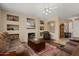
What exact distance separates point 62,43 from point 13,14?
44.9 inches

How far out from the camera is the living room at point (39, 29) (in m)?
1.81

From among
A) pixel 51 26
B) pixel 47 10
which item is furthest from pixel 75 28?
pixel 47 10

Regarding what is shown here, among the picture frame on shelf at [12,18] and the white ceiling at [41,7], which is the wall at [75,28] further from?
the picture frame on shelf at [12,18]

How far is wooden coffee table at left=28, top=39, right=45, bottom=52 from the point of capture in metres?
1.89

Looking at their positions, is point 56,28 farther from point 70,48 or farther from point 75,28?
point 70,48

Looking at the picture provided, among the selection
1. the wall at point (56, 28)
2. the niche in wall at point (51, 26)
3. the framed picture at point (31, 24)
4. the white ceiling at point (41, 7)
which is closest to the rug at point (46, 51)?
the wall at point (56, 28)

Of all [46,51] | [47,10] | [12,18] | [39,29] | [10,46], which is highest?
[47,10]

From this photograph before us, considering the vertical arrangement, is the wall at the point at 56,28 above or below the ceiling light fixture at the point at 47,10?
below

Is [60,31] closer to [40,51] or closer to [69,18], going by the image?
[69,18]

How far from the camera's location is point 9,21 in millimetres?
1859

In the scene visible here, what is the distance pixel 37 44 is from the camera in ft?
6.28

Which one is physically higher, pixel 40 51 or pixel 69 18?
pixel 69 18

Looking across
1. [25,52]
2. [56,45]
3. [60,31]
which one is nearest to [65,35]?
[60,31]

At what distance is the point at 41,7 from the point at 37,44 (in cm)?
75
